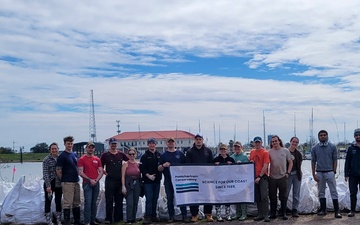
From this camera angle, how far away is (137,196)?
445 inches

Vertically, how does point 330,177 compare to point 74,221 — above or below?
above

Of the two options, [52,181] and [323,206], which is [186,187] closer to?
[52,181]

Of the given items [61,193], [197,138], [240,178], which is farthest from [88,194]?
[240,178]

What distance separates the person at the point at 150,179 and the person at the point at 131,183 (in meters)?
0.16

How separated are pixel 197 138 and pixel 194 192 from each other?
128 centimetres

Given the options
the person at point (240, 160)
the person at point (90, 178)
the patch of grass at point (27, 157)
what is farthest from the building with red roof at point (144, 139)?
the person at point (90, 178)

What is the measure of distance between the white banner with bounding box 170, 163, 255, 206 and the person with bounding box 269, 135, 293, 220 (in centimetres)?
45

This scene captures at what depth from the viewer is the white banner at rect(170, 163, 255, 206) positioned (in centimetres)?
1133

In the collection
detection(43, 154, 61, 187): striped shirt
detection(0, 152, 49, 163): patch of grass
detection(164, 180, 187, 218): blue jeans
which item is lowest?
detection(0, 152, 49, 163): patch of grass

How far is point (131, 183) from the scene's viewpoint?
36.6 feet

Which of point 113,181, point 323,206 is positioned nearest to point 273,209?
point 323,206

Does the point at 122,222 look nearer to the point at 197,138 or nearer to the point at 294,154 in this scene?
the point at 197,138

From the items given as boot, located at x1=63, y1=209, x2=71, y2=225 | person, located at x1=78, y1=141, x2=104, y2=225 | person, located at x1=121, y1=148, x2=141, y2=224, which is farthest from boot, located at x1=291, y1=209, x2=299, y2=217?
boot, located at x1=63, y1=209, x2=71, y2=225

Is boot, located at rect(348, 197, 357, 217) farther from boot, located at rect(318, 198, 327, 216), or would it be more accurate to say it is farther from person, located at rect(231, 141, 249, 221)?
person, located at rect(231, 141, 249, 221)
